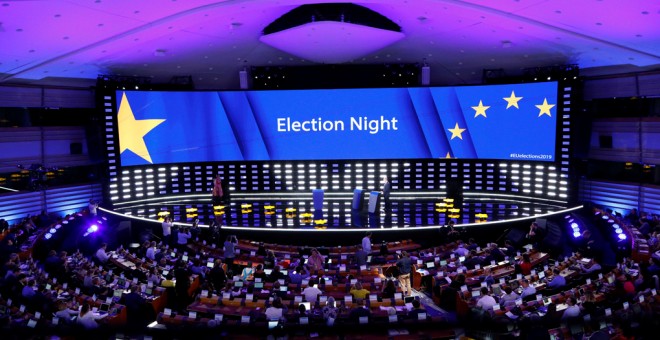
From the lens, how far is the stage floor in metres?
16.7

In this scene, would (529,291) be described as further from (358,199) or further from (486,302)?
(358,199)

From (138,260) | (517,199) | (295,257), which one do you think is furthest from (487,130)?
(138,260)

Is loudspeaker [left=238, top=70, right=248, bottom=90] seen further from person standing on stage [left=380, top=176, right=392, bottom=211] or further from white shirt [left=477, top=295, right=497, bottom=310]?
white shirt [left=477, top=295, right=497, bottom=310]

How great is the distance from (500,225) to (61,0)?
1332cm

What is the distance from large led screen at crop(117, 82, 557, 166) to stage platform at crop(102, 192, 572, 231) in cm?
164

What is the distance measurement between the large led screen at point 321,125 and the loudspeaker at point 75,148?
219 centimetres

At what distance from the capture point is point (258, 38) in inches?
666

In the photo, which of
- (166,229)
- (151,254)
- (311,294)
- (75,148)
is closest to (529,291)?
(311,294)

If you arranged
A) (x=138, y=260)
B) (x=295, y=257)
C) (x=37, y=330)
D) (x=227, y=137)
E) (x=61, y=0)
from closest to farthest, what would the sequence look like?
(x=37, y=330) < (x=61, y=0) < (x=138, y=260) < (x=295, y=257) < (x=227, y=137)

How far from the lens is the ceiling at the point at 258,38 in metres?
10.4

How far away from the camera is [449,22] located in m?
14.5

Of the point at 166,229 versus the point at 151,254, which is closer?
the point at 151,254

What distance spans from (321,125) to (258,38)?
494cm

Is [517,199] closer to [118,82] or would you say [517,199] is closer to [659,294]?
[659,294]
